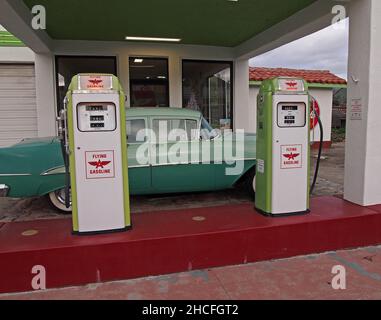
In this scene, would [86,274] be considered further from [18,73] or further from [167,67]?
[18,73]

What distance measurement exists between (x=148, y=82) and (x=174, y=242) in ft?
19.5

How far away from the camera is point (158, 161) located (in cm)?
496

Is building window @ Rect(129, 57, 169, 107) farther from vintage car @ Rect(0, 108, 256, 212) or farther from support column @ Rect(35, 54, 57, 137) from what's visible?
vintage car @ Rect(0, 108, 256, 212)

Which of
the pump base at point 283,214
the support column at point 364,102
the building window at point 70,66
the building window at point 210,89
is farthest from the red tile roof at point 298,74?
the pump base at point 283,214

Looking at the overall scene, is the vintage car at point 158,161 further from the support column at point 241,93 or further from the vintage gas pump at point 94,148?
the support column at point 241,93

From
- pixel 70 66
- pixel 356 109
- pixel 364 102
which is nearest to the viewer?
pixel 364 102

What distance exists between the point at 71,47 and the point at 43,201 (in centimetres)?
354

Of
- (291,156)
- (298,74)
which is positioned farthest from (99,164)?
(298,74)

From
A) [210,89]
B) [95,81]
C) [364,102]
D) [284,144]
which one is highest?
[210,89]

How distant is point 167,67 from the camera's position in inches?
329

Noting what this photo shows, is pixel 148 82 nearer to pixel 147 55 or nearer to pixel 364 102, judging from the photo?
pixel 147 55

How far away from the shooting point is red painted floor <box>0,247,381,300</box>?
3107 millimetres

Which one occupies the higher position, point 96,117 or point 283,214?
point 96,117

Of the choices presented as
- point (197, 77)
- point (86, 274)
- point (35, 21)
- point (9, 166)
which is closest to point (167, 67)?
point (197, 77)
